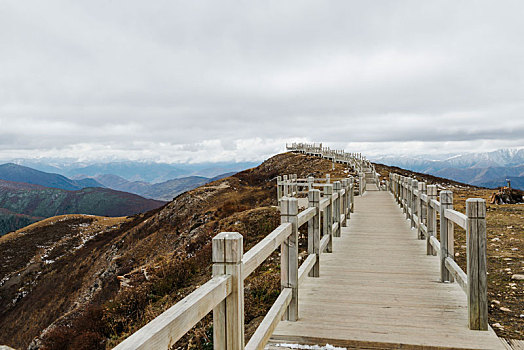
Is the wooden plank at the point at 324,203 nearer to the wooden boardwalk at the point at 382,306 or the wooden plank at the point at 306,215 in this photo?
the wooden plank at the point at 306,215

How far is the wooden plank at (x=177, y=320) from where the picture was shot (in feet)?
4.88

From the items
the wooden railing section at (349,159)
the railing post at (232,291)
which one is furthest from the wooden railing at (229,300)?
the wooden railing section at (349,159)

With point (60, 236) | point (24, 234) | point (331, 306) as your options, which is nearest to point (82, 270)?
point (60, 236)

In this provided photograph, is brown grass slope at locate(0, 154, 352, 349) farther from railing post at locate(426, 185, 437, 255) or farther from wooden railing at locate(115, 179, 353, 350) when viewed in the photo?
railing post at locate(426, 185, 437, 255)

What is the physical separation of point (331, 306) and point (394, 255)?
3468 millimetres

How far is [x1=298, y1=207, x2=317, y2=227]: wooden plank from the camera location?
5.24 metres

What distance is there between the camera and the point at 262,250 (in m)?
3.23

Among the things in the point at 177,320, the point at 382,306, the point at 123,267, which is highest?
the point at 177,320

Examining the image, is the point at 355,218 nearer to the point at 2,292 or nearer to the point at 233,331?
the point at 233,331

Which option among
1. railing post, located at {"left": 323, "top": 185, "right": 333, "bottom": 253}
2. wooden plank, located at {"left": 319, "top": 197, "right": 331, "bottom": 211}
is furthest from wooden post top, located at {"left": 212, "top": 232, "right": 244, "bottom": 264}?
railing post, located at {"left": 323, "top": 185, "right": 333, "bottom": 253}

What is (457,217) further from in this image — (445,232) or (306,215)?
(306,215)

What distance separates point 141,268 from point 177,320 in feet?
47.6

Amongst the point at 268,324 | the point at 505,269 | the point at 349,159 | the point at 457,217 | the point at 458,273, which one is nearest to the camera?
the point at 268,324

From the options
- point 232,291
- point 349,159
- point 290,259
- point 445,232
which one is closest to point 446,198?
point 445,232
